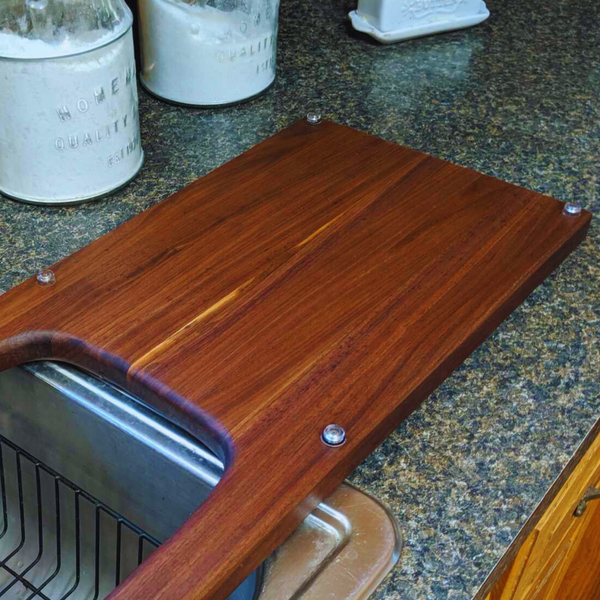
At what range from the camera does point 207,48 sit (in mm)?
967

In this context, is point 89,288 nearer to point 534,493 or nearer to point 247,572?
point 247,572

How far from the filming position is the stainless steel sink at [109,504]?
60 centimetres

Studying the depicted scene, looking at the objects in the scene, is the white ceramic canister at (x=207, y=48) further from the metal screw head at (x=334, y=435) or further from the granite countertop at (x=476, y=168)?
the metal screw head at (x=334, y=435)

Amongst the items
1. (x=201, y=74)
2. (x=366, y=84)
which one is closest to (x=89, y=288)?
(x=201, y=74)

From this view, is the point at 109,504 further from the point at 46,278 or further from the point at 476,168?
the point at 476,168

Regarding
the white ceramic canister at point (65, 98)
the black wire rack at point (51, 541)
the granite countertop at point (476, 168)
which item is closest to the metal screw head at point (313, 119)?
the granite countertop at point (476, 168)

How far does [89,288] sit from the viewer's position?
30.1 inches

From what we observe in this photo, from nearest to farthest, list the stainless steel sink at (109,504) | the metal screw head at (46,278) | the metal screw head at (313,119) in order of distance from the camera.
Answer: the stainless steel sink at (109,504) < the metal screw head at (46,278) < the metal screw head at (313,119)

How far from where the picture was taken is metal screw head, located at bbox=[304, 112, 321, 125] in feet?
3.35

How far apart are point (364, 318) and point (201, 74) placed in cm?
43

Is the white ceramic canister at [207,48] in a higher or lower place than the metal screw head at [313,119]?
higher

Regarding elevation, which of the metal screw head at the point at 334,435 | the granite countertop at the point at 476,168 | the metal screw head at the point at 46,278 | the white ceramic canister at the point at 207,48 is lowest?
the granite countertop at the point at 476,168

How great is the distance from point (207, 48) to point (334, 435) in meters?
0.53

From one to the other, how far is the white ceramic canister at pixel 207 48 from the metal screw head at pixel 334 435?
0.52m
